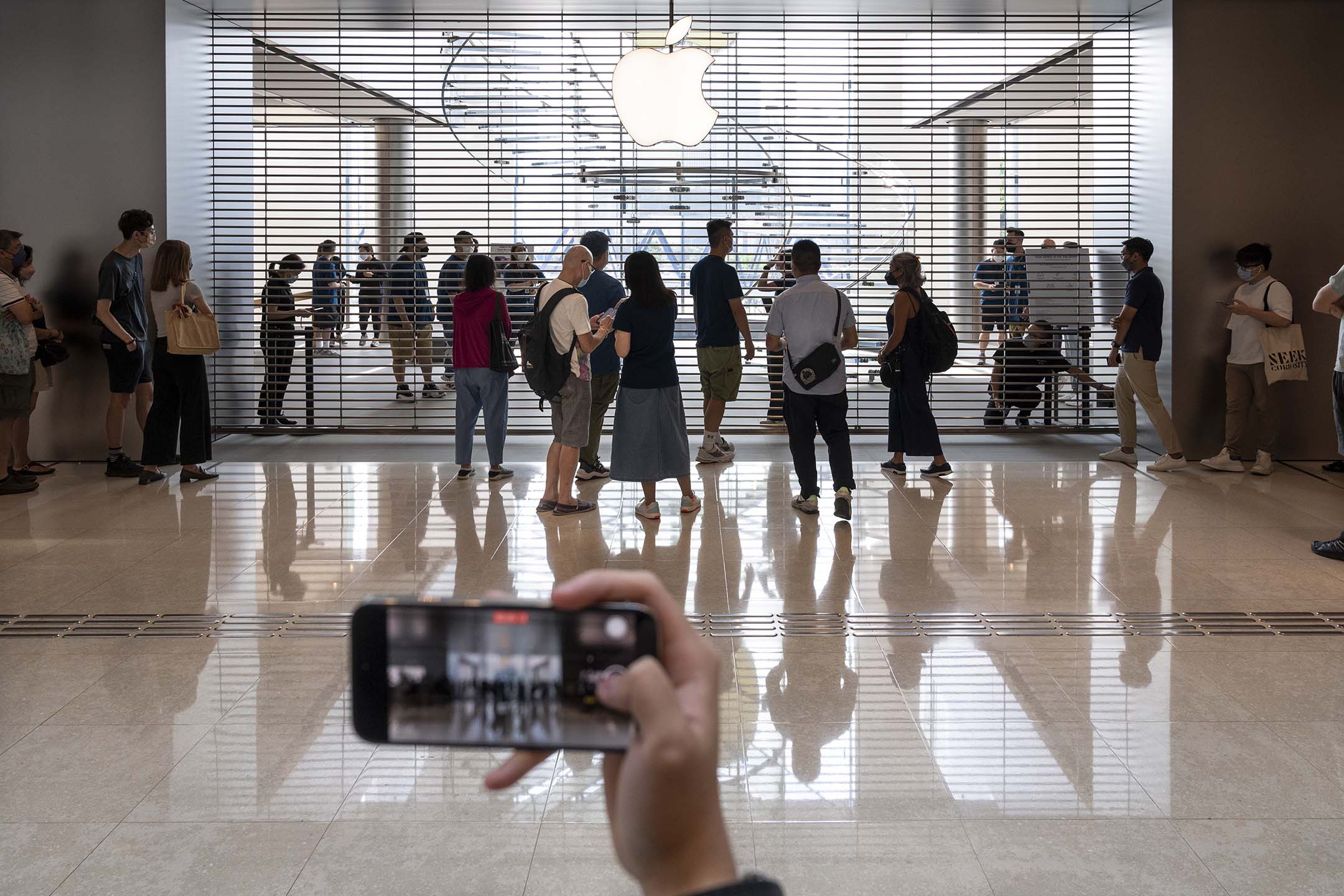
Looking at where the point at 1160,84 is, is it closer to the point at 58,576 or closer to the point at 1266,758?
the point at 1266,758

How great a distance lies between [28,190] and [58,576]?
430 cm

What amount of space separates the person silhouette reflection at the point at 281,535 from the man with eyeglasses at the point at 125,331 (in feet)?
3.14

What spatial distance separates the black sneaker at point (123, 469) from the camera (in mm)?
8477

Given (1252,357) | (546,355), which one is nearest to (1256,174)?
(1252,357)

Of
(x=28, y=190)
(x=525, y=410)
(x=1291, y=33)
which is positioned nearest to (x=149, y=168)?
(x=28, y=190)

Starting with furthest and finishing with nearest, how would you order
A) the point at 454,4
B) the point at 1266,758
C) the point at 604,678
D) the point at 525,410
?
the point at 525,410 → the point at 454,4 → the point at 1266,758 → the point at 604,678

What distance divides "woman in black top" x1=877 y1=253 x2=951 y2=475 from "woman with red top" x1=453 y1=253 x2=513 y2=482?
97.7 inches

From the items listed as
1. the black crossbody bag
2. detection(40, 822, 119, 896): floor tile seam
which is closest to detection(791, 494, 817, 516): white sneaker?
the black crossbody bag

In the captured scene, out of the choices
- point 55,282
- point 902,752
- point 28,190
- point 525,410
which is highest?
point 28,190

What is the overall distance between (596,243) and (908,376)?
7.15ft

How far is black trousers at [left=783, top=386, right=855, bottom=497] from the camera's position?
691 centimetres

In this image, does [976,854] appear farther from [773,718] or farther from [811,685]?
[811,685]

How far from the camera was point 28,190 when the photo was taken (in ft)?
28.9

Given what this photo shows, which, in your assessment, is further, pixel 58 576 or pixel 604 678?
pixel 58 576
